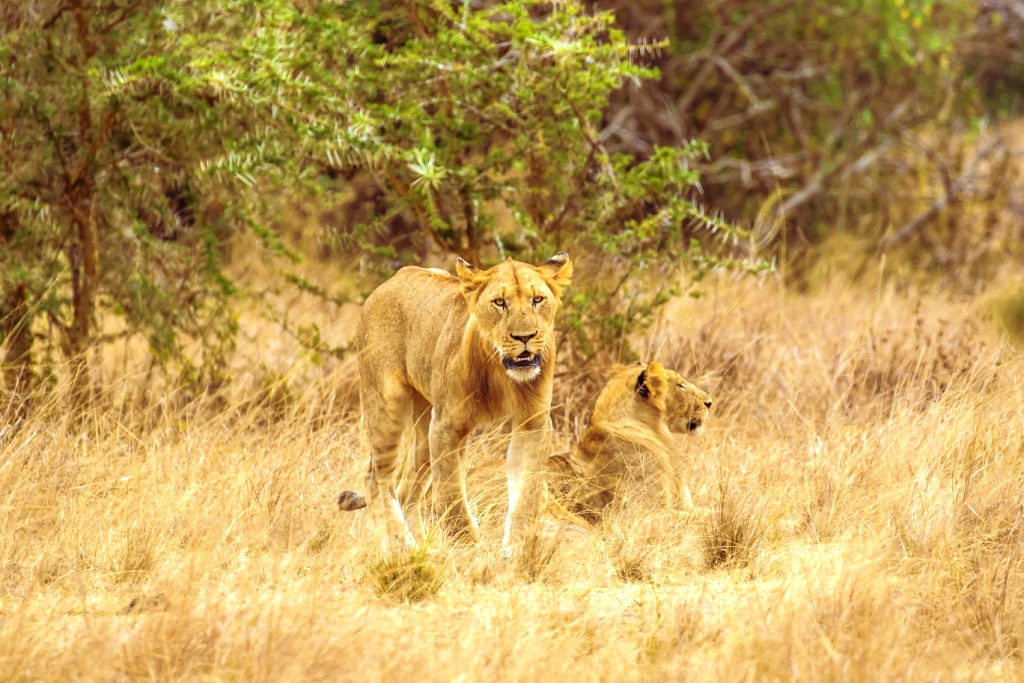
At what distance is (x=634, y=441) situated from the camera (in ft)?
17.3

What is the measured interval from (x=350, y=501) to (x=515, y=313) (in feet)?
3.61

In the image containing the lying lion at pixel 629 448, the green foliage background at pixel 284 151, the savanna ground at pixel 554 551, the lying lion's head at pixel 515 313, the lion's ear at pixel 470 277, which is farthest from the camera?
the green foliage background at pixel 284 151

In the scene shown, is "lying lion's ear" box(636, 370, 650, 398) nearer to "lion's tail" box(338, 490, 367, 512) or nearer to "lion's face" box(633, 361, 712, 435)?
"lion's face" box(633, 361, 712, 435)

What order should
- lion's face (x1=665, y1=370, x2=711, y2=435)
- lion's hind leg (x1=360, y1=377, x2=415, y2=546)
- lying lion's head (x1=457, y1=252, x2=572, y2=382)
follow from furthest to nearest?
lion's face (x1=665, y1=370, x2=711, y2=435) → lion's hind leg (x1=360, y1=377, x2=415, y2=546) → lying lion's head (x1=457, y1=252, x2=572, y2=382)

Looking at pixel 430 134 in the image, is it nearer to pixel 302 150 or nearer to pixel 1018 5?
pixel 302 150

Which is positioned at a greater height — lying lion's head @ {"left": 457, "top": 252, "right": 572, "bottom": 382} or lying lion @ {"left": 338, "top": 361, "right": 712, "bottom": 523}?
lying lion's head @ {"left": 457, "top": 252, "right": 572, "bottom": 382}

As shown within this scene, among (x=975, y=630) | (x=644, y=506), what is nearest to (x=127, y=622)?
(x=644, y=506)

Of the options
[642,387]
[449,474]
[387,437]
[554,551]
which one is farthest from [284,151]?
[554,551]

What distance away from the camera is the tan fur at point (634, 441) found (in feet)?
16.9

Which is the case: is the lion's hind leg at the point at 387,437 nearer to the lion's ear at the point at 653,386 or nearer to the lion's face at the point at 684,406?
the lion's ear at the point at 653,386

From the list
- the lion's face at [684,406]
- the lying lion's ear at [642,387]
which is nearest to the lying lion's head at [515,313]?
the lying lion's ear at [642,387]

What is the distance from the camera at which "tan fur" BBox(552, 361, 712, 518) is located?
515 cm

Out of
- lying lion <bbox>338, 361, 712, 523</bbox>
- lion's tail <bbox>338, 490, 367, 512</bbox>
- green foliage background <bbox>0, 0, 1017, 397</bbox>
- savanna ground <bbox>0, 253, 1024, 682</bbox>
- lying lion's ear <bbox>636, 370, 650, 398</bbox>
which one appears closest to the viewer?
savanna ground <bbox>0, 253, 1024, 682</bbox>

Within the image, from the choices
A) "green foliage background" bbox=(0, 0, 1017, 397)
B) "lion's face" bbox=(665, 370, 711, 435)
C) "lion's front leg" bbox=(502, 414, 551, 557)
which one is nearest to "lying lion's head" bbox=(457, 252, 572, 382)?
"lion's front leg" bbox=(502, 414, 551, 557)
